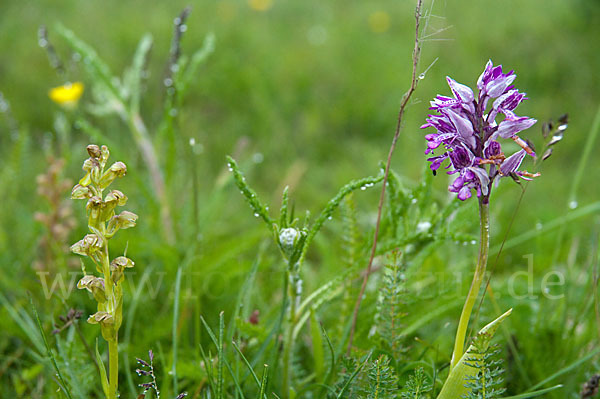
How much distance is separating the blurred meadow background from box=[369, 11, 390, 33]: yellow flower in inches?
1.1

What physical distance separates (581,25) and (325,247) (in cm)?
360

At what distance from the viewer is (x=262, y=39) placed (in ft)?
13.8

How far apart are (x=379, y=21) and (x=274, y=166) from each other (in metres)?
2.24

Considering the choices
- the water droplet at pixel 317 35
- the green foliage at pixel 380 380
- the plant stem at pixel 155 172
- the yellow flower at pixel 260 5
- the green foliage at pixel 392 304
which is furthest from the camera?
the yellow flower at pixel 260 5

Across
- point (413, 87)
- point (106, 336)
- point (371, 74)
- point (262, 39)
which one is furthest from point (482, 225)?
point (262, 39)

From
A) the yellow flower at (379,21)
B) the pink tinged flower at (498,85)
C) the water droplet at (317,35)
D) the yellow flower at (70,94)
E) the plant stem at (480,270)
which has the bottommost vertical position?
the plant stem at (480,270)

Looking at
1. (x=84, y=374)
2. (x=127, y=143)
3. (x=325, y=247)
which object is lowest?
(x=84, y=374)

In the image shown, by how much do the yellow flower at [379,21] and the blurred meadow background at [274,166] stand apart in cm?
3

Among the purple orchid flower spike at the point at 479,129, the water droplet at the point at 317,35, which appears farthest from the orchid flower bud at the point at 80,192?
the water droplet at the point at 317,35

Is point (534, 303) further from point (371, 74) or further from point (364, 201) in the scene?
point (371, 74)

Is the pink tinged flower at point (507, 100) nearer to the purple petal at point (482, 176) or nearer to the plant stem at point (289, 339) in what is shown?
the purple petal at point (482, 176)

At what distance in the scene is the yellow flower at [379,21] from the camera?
4531 mm

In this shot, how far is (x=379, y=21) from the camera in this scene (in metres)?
4.61

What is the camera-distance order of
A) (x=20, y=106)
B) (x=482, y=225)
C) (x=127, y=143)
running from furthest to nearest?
(x=20, y=106) → (x=127, y=143) → (x=482, y=225)
